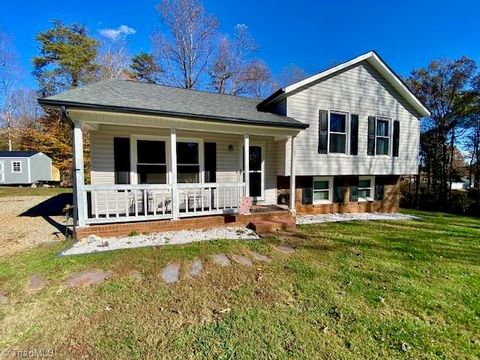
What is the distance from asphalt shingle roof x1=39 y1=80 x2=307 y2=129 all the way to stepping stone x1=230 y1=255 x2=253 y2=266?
363 centimetres

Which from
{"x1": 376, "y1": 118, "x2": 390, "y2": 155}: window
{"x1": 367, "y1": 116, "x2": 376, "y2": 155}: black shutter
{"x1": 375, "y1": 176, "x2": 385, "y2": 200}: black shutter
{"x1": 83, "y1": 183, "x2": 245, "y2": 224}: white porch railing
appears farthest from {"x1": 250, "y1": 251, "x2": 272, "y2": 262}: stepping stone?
{"x1": 375, "y1": 176, "x2": 385, "y2": 200}: black shutter

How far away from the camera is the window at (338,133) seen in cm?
926

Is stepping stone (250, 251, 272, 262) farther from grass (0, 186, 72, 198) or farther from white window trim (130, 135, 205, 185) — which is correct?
grass (0, 186, 72, 198)

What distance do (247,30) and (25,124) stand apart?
2740 cm

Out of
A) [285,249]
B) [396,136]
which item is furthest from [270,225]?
[396,136]

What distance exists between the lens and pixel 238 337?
2.55 m

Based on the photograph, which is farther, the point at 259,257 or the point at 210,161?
the point at 210,161

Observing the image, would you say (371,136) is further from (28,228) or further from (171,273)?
(28,228)

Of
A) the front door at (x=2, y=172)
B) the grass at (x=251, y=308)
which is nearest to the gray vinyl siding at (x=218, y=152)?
the grass at (x=251, y=308)

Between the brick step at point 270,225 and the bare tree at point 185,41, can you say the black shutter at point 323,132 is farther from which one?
the bare tree at point 185,41

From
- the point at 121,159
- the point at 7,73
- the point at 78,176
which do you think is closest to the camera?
the point at 78,176

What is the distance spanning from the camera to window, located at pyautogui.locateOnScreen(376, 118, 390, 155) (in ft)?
33.3

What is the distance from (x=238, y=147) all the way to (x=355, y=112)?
500cm

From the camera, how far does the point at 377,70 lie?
392 inches
